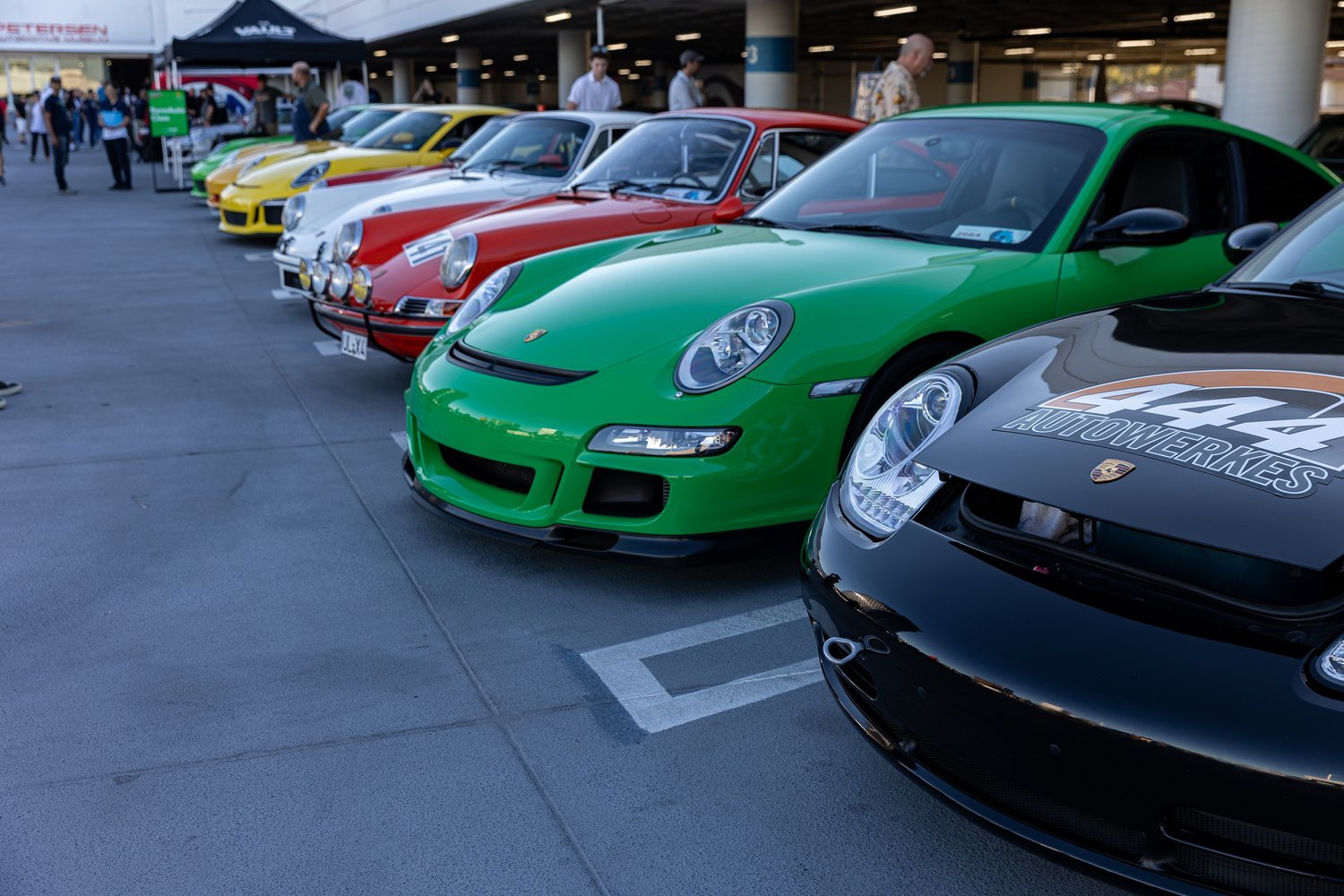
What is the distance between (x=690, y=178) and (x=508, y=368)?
8.54ft

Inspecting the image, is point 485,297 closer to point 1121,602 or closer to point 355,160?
point 1121,602

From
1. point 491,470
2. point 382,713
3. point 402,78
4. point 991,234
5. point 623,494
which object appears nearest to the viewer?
point 382,713

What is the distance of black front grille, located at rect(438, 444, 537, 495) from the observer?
3398 mm

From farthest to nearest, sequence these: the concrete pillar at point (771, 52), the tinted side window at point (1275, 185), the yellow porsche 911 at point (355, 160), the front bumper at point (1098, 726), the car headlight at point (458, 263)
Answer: the concrete pillar at point (771, 52) → the yellow porsche 911 at point (355, 160) → the car headlight at point (458, 263) → the tinted side window at point (1275, 185) → the front bumper at point (1098, 726)

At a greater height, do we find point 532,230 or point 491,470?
point 532,230

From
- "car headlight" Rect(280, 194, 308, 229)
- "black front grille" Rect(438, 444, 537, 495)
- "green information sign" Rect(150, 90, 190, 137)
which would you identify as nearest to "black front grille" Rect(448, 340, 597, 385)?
"black front grille" Rect(438, 444, 537, 495)

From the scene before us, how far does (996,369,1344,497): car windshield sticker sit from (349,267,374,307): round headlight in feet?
12.7

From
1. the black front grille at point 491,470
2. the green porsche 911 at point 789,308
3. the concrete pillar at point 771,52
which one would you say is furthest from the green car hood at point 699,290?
the concrete pillar at point 771,52

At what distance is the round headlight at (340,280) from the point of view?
5625 mm

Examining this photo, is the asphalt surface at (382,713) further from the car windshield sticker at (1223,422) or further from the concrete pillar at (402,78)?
the concrete pillar at (402,78)

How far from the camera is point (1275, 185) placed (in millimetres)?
4465

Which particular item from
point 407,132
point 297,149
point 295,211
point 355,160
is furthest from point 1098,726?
point 297,149

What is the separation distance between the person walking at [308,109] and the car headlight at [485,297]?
10.8 metres

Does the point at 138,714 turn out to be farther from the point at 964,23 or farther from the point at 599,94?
the point at 964,23
